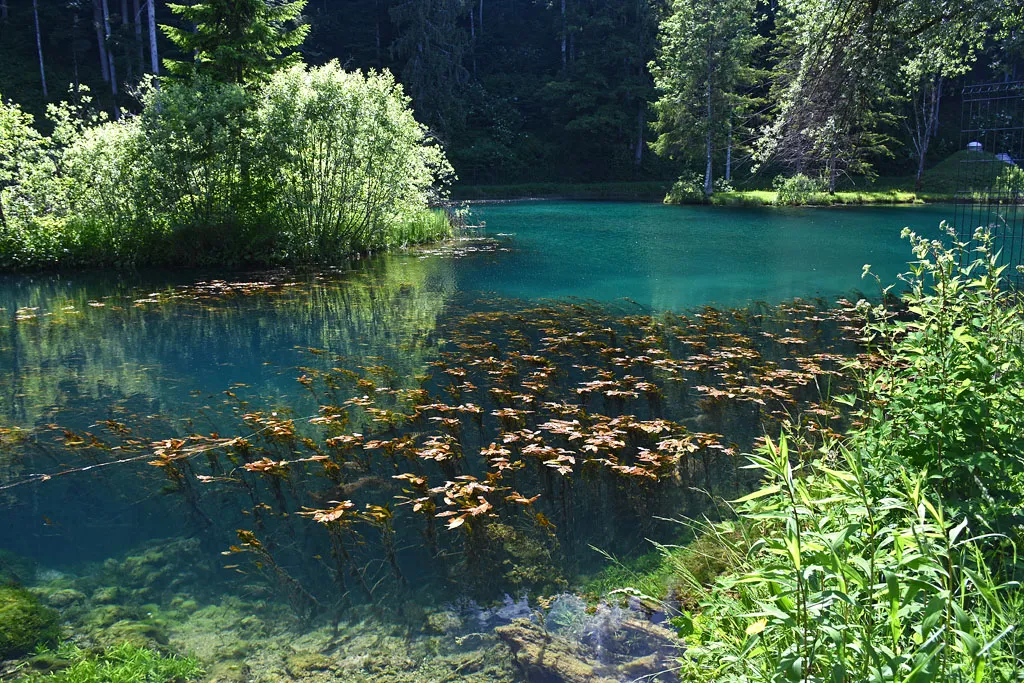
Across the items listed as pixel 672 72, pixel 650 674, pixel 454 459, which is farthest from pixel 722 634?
pixel 672 72

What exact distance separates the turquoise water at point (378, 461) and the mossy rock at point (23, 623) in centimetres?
7

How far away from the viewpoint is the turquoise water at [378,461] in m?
3.66

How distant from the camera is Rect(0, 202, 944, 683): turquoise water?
3.66 metres

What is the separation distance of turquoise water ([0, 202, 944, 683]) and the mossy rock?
0.07 meters

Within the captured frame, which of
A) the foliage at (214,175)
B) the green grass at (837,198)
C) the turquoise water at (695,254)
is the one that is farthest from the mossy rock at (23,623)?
the green grass at (837,198)

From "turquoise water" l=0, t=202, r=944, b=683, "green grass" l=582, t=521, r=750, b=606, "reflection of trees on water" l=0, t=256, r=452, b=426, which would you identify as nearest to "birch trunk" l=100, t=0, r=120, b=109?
"reflection of trees on water" l=0, t=256, r=452, b=426

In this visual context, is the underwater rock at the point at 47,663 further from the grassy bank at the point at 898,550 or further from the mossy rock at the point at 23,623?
the grassy bank at the point at 898,550

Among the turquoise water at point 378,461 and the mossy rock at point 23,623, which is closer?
the mossy rock at point 23,623

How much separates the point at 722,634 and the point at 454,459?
116 inches

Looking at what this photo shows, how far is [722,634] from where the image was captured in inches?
107

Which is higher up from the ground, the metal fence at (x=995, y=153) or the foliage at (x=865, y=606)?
the metal fence at (x=995, y=153)

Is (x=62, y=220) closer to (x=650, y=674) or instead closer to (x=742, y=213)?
(x=650, y=674)

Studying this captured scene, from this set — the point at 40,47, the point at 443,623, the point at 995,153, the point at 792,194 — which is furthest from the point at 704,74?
the point at 443,623

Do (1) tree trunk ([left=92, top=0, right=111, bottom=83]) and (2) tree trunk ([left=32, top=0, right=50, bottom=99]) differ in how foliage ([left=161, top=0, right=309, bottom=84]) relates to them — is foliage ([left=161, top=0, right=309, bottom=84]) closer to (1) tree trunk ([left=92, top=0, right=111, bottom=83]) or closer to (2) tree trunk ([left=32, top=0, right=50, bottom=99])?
(1) tree trunk ([left=92, top=0, right=111, bottom=83])
